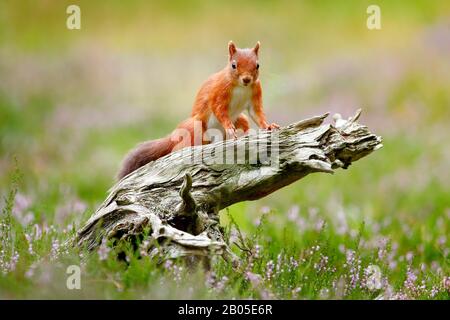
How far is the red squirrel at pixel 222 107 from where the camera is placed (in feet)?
19.6

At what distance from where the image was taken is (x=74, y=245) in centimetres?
→ 556

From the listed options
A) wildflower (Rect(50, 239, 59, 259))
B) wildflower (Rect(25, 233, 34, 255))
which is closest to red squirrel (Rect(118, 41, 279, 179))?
wildflower (Rect(25, 233, 34, 255))

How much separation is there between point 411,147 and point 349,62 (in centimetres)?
475

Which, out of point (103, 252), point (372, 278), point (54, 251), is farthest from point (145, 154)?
point (372, 278)

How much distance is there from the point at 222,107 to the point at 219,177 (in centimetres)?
76

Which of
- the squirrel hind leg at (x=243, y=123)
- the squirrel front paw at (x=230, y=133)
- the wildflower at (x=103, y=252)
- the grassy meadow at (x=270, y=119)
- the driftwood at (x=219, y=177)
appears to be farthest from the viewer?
the squirrel hind leg at (x=243, y=123)

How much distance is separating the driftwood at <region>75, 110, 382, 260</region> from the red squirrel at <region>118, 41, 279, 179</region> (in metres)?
0.39

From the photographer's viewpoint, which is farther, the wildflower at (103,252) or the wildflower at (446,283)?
the wildflower at (446,283)

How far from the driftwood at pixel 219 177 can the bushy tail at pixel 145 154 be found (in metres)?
0.51

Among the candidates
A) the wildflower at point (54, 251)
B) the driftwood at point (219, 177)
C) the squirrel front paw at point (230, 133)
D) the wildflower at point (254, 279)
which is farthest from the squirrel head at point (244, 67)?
the wildflower at point (54, 251)

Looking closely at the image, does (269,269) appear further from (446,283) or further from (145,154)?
(145,154)

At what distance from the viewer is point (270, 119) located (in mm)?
15523

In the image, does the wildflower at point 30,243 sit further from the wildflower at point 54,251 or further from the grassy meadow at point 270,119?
the wildflower at point 54,251
